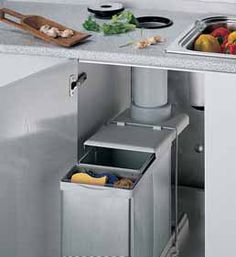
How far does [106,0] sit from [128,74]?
0.33 metres

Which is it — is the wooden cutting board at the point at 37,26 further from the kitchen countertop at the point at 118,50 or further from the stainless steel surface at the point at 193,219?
the stainless steel surface at the point at 193,219

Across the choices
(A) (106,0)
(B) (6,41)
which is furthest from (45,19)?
(A) (106,0)

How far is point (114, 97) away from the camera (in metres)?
3.49

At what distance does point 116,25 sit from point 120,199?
2.16ft

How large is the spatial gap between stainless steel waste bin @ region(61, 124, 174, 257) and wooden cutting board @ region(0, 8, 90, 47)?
417 millimetres

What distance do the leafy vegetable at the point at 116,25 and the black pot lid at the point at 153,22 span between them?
0.06 m

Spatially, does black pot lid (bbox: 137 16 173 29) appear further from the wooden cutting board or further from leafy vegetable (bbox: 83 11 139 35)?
the wooden cutting board

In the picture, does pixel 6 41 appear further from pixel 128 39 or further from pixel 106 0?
pixel 106 0

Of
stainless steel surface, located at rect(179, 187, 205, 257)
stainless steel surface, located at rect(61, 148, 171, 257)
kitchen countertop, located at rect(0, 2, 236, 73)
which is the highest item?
kitchen countertop, located at rect(0, 2, 236, 73)

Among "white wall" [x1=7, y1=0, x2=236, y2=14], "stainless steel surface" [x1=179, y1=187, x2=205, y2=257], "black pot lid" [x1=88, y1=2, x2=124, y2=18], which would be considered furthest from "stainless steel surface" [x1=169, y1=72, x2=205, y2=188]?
"black pot lid" [x1=88, y1=2, x2=124, y2=18]

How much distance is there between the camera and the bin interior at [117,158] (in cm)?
322

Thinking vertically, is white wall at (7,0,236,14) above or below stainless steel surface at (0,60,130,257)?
above

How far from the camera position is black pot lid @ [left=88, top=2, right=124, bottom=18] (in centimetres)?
330

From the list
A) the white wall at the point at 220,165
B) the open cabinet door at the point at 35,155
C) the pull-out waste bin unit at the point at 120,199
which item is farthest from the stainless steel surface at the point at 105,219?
the white wall at the point at 220,165
